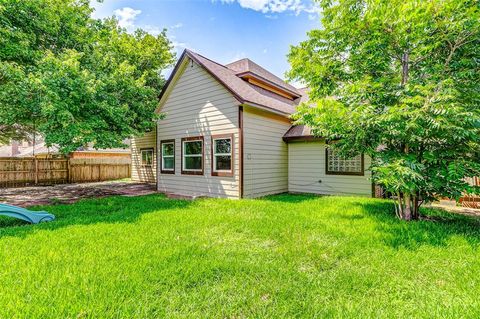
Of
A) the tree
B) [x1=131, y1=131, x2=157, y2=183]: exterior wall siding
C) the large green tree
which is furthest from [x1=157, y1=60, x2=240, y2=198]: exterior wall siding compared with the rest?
the tree

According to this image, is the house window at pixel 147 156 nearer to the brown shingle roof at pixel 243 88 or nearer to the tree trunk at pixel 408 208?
the brown shingle roof at pixel 243 88

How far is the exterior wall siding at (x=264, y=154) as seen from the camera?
364 inches

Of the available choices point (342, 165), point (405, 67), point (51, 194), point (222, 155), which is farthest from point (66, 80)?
point (342, 165)

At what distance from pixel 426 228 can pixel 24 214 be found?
9205mm

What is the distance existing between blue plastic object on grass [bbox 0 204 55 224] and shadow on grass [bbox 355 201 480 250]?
7870 mm

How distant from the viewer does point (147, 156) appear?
15562 mm

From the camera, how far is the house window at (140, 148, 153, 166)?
50.3 feet

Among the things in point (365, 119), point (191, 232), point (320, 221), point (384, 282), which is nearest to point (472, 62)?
point (365, 119)

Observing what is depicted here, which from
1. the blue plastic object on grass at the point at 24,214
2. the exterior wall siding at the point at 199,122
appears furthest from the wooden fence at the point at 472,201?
the blue plastic object on grass at the point at 24,214

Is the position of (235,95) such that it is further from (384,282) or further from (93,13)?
(93,13)

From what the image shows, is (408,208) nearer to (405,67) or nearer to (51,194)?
(405,67)

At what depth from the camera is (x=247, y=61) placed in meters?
12.9

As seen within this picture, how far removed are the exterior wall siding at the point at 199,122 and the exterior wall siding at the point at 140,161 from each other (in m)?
3.30

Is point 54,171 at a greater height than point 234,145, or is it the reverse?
point 234,145
